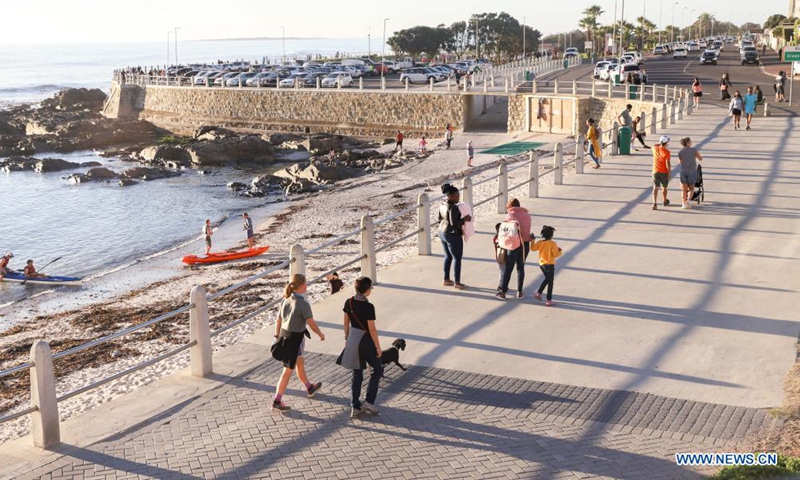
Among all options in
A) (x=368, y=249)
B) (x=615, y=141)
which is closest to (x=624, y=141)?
(x=615, y=141)

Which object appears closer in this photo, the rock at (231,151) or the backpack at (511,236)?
the backpack at (511,236)

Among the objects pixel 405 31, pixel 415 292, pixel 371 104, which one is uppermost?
pixel 405 31

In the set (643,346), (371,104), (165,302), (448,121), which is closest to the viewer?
(643,346)

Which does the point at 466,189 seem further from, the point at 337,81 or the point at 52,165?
the point at 337,81

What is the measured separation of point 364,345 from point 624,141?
66.4 feet

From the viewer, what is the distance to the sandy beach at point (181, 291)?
46.2ft

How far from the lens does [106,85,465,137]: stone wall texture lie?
5850 cm

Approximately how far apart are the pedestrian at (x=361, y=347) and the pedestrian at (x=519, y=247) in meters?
3.93

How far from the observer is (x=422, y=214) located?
1499cm

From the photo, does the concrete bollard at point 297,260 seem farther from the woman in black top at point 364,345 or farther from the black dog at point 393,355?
the woman in black top at point 364,345

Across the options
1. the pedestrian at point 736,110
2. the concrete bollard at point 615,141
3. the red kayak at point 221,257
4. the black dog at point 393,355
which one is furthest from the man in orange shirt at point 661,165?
the pedestrian at point 736,110

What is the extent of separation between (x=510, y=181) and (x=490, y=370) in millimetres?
22763

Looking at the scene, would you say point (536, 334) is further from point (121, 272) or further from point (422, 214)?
point (121, 272)

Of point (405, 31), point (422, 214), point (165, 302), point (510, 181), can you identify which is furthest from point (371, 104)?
point (405, 31)
